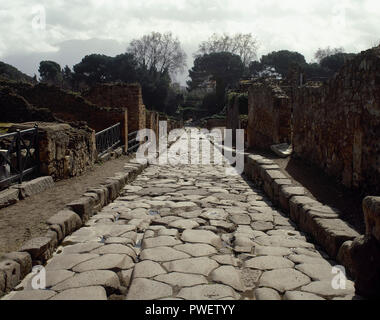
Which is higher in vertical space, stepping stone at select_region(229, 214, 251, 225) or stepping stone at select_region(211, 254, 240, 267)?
stepping stone at select_region(211, 254, 240, 267)

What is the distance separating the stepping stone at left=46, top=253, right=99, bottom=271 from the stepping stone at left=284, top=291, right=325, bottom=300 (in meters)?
1.95

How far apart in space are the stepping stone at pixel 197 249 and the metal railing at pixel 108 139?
7.04 metres

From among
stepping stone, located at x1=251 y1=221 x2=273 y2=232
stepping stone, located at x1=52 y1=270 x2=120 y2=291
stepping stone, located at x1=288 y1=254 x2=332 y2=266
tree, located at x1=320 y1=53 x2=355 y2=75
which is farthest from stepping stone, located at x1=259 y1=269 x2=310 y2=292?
tree, located at x1=320 y1=53 x2=355 y2=75

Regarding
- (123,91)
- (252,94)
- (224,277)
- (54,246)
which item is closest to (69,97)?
(123,91)

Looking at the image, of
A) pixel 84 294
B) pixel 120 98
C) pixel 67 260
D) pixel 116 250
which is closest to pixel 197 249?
pixel 116 250

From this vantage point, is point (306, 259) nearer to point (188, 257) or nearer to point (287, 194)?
point (188, 257)

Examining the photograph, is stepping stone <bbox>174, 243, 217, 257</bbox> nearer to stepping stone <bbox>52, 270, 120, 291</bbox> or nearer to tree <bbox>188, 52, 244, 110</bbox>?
stepping stone <bbox>52, 270, 120, 291</bbox>

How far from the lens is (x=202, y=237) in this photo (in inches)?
188

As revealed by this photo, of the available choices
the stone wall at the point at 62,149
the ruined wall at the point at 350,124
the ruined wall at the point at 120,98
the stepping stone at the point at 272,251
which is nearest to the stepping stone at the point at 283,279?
the stepping stone at the point at 272,251

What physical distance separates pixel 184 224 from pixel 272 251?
140 centimetres

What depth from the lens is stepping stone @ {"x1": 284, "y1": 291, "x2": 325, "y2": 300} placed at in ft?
10.4

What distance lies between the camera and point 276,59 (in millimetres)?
57688

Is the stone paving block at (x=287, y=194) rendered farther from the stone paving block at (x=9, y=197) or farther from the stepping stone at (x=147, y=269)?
the stone paving block at (x=9, y=197)
